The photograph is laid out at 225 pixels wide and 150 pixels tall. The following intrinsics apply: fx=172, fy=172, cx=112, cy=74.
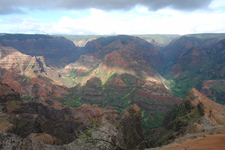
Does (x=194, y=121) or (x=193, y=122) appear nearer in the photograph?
(x=193, y=122)

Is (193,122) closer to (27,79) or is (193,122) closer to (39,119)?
(39,119)

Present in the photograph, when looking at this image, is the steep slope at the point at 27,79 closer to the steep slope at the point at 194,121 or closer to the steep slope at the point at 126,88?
the steep slope at the point at 126,88

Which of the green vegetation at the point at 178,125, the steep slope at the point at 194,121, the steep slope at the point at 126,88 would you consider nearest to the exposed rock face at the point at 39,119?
the green vegetation at the point at 178,125

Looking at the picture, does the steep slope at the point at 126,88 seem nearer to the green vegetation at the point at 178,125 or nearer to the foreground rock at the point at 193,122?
the green vegetation at the point at 178,125

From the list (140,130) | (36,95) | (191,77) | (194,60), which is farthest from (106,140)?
(194,60)

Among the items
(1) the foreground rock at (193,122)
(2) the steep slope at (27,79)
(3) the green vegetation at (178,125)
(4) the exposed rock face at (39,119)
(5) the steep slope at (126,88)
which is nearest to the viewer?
(1) the foreground rock at (193,122)

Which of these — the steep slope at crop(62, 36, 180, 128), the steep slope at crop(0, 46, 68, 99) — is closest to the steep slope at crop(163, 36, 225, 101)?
the steep slope at crop(62, 36, 180, 128)

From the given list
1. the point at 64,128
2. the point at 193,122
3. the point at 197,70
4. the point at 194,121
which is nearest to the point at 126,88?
the point at 64,128

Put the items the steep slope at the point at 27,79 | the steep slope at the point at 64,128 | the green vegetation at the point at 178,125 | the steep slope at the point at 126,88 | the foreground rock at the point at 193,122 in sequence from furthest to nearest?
1. the steep slope at the point at 27,79
2. the steep slope at the point at 126,88
3. the green vegetation at the point at 178,125
4. the foreground rock at the point at 193,122
5. the steep slope at the point at 64,128

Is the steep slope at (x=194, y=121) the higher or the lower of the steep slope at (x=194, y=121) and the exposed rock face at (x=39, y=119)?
the higher

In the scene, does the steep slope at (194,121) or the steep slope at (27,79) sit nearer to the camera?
the steep slope at (194,121)

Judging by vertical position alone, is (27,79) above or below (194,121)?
below
